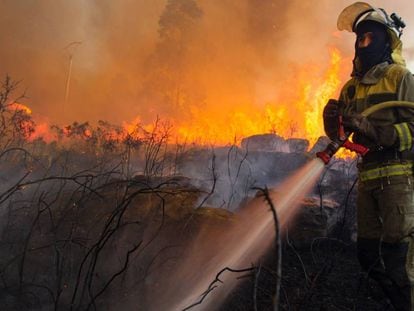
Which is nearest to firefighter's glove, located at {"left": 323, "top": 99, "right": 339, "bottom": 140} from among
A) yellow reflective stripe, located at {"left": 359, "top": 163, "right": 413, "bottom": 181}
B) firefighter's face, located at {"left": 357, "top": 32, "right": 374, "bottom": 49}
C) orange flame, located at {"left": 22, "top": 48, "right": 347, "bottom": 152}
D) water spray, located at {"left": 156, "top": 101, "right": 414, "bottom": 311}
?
water spray, located at {"left": 156, "top": 101, "right": 414, "bottom": 311}

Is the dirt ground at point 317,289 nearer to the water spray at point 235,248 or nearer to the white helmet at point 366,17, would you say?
the water spray at point 235,248

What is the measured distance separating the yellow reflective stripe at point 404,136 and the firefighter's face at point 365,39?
0.85 metres

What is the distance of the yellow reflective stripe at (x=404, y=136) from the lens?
258cm

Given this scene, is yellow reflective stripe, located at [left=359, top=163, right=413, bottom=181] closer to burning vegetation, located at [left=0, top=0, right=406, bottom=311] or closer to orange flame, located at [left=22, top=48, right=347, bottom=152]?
burning vegetation, located at [left=0, top=0, right=406, bottom=311]

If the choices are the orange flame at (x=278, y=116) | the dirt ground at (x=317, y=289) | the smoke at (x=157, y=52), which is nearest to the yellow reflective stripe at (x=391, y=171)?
the dirt ground at (x=317, y=289)

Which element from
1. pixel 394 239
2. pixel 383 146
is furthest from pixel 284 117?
pixel 394 239

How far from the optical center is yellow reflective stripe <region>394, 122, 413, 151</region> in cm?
258

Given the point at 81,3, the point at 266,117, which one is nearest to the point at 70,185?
the point at 266,117

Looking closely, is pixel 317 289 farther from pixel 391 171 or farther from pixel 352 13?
pixel 352 13

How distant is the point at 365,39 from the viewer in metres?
3.09

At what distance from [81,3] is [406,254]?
19692 mm

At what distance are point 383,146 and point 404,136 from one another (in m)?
0.16

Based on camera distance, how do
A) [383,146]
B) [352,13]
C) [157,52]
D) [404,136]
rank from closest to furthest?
1. [404,136]
2. [383,146]
3. [352,13]
4. [157,52]

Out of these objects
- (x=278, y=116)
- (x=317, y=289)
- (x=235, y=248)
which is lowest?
(x=317, y=289)
